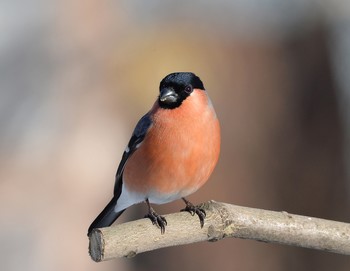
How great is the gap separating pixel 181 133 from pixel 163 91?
0.49 feet

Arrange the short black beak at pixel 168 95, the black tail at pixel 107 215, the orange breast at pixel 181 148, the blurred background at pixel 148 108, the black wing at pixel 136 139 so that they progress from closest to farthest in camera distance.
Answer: the short black beak at pixel 168 95
the orange breast at pixel 181 148
the black wing at pixel 136 139
the black tail at pixel 107 215
the blurred background at pixel 148 108

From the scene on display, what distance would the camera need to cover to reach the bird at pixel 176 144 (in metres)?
2.45

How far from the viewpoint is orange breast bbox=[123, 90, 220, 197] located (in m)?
2.48

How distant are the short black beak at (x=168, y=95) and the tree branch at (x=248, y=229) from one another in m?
0.32

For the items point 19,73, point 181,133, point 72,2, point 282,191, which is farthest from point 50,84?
point 181,133

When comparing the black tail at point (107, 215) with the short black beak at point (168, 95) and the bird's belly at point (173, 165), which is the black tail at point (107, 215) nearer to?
the bird's belly at point (173, 165)

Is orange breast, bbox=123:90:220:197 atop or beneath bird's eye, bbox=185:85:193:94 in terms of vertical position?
beneath

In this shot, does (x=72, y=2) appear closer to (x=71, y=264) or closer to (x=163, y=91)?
(x=71, y=264)

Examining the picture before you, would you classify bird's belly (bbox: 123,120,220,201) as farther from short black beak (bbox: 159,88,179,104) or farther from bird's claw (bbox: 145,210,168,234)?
bird's claw (bbox: 145,210,168,234)

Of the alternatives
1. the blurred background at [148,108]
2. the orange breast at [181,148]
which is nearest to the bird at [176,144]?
the orange breast at [181,148]

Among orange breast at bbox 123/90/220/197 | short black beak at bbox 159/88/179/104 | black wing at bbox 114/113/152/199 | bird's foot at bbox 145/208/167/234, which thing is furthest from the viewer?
black wing at bbox 114/113/152/199

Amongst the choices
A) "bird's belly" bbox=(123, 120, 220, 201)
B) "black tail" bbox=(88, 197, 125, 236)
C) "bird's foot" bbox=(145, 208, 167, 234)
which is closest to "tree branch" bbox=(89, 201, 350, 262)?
"bird's foot" bbox=(145, 208, 167, 234)

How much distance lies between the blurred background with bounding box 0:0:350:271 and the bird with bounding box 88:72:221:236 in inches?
91.6

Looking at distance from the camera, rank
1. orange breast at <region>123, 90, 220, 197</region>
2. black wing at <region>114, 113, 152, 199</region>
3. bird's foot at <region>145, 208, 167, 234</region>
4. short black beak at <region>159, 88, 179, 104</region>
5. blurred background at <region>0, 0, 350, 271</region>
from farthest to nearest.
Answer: blurred background at <region>0, 0, 350, 271</region> < black wing at <region>114, 113, 152, 199</region> < orange breast at <region>123, 90, 220, 197</region> < short black beak at <region>159, 88, 179, 104</region> < bird's foot at <region>145, 208, 167, 234</region>
